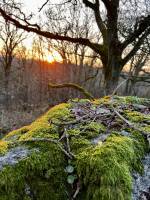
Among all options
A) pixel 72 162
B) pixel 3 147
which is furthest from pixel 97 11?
pixel 72 162

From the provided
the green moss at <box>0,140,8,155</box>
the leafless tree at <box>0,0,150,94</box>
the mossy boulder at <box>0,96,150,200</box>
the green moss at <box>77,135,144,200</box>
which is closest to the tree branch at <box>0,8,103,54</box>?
the leafless tree at <box>0,0,150,94</box>

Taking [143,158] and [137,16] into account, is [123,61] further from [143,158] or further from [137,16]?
[143,158]

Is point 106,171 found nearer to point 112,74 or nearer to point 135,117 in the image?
point 135,117

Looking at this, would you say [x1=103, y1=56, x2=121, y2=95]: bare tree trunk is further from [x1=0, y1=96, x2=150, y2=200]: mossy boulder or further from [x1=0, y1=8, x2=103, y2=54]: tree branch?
[x1=0, y1=96, x2=150, y2=200]: mossy boulder

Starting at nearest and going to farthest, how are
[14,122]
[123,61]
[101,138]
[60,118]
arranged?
[101,138] → [60,118] → [123,61] → [14,122]

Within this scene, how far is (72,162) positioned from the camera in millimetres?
1594

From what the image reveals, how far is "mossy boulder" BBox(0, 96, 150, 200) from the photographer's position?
1.44 meters

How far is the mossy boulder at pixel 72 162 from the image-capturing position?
4.74ft

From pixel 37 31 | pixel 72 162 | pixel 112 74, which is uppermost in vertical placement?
pixel 37 31

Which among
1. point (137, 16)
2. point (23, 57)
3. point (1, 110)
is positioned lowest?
point (1, 110)

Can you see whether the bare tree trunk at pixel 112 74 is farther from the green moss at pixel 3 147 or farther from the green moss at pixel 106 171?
the green moss at pixel 106 171

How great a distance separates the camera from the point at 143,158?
1.83 metres

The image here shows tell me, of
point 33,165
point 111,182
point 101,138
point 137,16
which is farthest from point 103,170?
point 137,16

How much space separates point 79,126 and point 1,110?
21.4m
